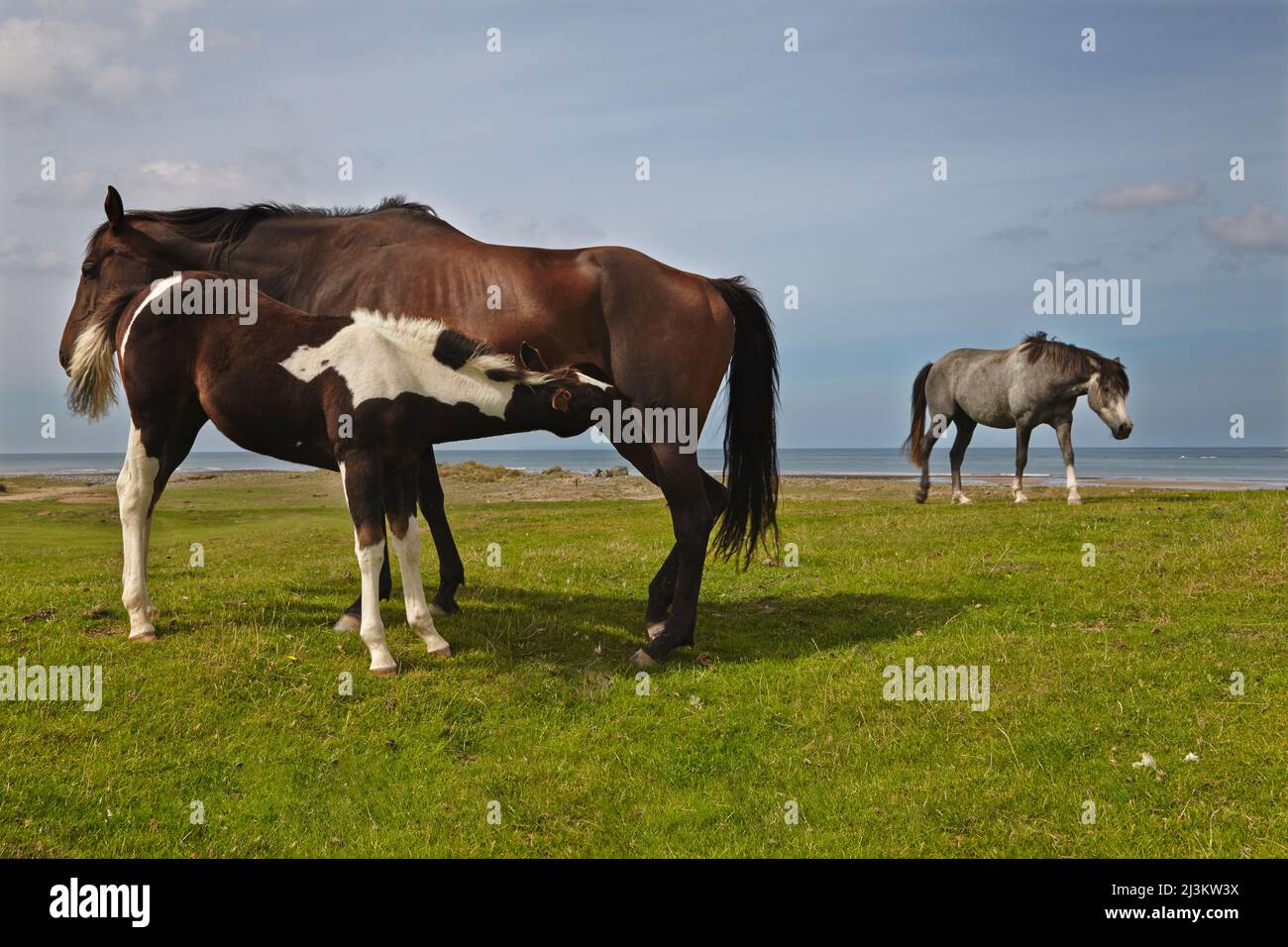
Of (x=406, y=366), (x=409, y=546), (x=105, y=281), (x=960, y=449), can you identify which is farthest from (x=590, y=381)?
(x=960, y=449)

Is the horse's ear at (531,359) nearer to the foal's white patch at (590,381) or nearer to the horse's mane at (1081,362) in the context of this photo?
the foal's white patch at (590,381)

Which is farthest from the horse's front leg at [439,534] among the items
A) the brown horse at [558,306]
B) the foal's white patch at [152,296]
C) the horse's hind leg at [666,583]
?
the foal's white patch at [152,296]

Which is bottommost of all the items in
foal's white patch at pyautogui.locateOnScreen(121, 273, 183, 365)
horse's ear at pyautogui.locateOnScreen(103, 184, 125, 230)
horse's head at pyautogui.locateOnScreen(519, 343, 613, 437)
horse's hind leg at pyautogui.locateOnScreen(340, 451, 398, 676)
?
horse's hind leg at pyautogui.locateOnScreen(340, 451, 398, 676)

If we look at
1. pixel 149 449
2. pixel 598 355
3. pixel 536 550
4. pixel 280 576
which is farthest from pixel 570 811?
pixel 536 550

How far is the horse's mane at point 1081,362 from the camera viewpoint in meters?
20.1

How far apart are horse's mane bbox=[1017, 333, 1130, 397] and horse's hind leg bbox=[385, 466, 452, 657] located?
54.1 feet

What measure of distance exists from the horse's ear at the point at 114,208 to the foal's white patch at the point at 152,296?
1.12 metres

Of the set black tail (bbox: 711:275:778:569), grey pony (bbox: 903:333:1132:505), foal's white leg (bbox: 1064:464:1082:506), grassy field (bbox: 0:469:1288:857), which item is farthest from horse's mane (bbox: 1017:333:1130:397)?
A: black tail (bbox: 711:275:778:569)

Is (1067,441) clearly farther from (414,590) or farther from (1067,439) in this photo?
(414,590)

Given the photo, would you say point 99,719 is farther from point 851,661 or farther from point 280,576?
point 851,661

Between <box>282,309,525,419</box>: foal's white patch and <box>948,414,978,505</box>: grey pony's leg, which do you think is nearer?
<box>282,309,525,419</box>: foal's white patch

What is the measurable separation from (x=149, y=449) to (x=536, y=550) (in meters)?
6.26

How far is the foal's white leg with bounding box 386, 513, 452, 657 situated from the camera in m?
7.87

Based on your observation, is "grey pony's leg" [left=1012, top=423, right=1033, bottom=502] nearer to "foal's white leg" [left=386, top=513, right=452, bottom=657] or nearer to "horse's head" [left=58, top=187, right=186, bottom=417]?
"foal's white leg" [left=386, top=513, right=452, bottom=657]
